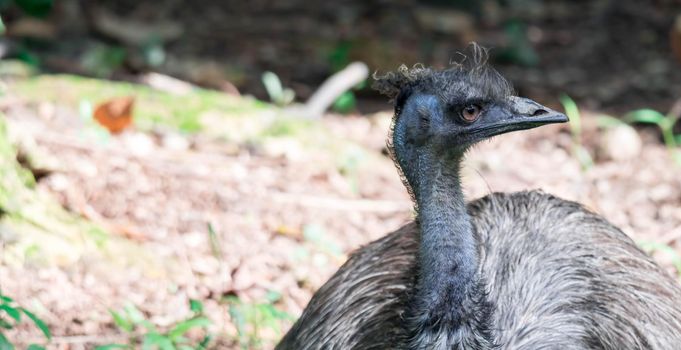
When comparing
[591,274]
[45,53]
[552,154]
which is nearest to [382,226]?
[552,154]

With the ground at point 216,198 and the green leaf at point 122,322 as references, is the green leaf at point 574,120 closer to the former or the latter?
the ground at point 216,198

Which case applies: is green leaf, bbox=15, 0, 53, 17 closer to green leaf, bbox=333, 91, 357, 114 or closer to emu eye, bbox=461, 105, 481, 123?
green leaf, bbox=333, 91, 357, 114

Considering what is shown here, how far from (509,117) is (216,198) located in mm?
2689

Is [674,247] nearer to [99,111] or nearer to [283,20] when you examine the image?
[99,111]

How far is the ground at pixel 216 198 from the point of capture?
14.9 ft

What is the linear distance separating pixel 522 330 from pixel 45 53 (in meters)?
5.61

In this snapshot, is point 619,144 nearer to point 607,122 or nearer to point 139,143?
point 607,122

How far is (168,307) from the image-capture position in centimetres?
462

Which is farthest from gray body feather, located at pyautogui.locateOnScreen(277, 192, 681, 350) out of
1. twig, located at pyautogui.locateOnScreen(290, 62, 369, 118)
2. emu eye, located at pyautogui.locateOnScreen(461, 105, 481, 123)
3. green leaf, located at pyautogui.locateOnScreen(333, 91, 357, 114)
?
green leaf, located at pyautogui.locateOnScreen(333, 91, 357, 114)

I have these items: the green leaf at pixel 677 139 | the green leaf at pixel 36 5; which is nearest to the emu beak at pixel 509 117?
the green leaf at pixel 677 139

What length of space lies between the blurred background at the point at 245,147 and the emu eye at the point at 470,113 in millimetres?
658

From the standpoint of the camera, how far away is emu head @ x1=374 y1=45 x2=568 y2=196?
315cm

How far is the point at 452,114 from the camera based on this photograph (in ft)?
10.4

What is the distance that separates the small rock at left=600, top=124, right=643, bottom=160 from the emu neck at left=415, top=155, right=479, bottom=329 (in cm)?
373
